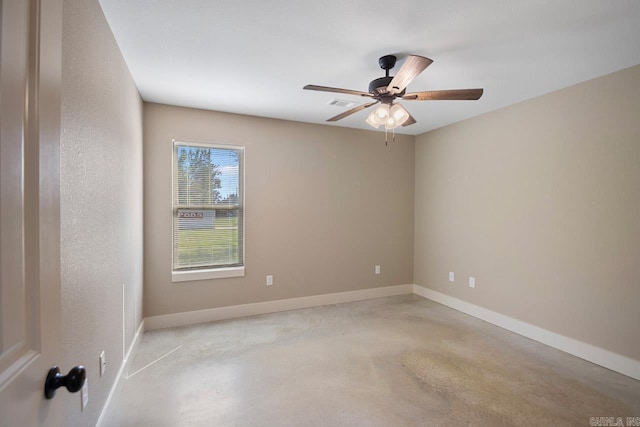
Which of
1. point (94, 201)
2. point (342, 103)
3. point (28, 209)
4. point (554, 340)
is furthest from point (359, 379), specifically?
point (342, 103)

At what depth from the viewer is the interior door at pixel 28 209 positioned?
1.78 feet

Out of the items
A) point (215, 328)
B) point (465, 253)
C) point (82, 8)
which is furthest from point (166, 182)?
point (465, 253)

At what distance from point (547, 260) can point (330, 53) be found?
2.93 metres

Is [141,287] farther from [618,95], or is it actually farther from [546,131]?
[618,95]

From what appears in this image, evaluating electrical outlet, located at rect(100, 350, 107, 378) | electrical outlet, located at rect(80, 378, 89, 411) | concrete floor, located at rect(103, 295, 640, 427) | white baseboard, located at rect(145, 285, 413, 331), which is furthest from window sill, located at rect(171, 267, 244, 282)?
electrical outlet, located at rect(80, 378, 89, 411)

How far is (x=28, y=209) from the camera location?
614 mm

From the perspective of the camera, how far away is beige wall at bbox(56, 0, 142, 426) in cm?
134

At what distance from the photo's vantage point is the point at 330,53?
229 centimetres

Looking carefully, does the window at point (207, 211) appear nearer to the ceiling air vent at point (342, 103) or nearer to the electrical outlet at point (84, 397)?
the ceiling air vent at point (342, 103)

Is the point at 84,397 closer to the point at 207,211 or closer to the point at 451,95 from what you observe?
the point at 207,211

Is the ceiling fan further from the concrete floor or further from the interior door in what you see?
the concrete floor

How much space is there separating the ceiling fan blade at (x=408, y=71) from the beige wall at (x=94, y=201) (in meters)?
1.70

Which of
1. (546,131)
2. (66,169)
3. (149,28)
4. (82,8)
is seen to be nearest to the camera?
(66,169)

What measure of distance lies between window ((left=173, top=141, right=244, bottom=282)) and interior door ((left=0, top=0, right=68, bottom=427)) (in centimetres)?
297
